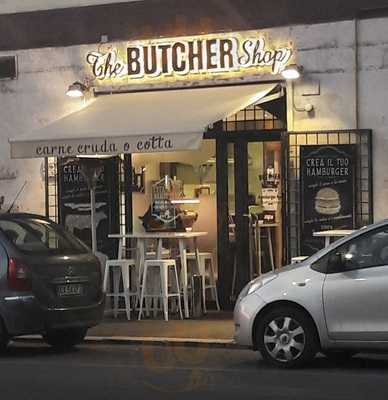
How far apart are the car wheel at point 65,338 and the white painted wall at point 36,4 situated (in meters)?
5.73

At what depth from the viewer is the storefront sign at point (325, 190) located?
12.8 m

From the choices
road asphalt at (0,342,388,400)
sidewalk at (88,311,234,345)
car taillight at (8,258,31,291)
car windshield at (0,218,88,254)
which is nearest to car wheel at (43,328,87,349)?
road asphalt at (0,342,388,400)

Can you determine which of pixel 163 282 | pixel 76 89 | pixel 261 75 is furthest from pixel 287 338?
pixel 76 89

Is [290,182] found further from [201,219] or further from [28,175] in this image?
[28,175]

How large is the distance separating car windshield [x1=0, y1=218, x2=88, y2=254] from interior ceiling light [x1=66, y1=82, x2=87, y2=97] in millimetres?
3695

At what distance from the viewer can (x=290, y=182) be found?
1312cm

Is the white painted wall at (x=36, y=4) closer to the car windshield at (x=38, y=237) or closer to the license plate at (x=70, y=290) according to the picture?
the car windshield at (x=38, y=237)

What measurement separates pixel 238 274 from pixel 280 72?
10.1ft

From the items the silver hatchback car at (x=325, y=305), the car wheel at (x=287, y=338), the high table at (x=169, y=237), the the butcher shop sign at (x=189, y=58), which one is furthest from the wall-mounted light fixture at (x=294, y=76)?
the car wheel at (x=287, y=338)

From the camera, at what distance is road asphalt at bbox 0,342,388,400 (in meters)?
7.91

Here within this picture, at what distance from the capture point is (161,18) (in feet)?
45.9

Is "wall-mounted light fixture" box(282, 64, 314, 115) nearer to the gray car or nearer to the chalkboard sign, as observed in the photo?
the chalkboard sign

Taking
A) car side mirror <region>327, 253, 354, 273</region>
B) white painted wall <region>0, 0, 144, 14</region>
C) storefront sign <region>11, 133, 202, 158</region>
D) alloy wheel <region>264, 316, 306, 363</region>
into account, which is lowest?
alloy wheel <region>264, 316, 306, 363</region>

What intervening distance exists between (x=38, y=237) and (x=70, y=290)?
2.43ft
